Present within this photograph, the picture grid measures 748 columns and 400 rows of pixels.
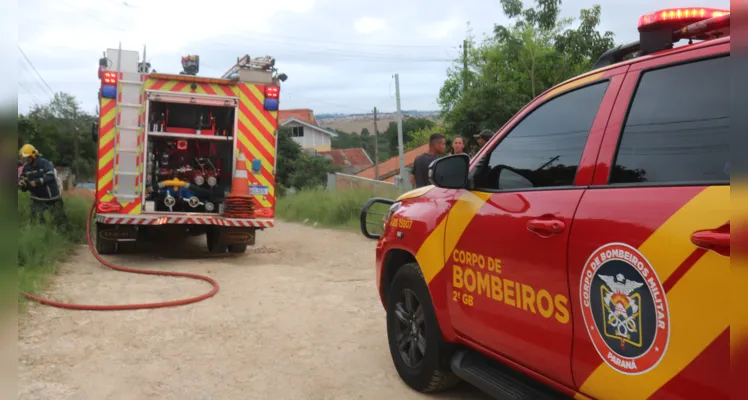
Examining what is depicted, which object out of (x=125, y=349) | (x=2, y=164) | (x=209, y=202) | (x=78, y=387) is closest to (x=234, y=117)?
(x=209, y=202)

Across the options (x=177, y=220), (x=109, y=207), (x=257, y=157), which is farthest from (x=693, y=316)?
(x=109, y=207)

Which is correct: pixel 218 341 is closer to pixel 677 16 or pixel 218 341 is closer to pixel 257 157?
pixel 677 16

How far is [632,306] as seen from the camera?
2166mm

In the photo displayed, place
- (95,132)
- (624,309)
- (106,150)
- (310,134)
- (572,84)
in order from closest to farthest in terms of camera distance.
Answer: (624,309)
(572,84)
(106,150)
(95,132)
(310,134)

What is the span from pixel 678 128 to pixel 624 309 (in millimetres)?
702

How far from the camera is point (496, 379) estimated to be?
10.1 feet

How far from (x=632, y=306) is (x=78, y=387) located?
137 inches

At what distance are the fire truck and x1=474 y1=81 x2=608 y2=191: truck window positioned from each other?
6.36m

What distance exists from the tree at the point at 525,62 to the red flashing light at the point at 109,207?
10.8 meters

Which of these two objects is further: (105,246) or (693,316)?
(105,246)

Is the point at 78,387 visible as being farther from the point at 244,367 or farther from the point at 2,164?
the point at 2,164

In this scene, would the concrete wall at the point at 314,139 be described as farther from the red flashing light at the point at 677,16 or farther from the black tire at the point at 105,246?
the red flashing light at the point at 677,16

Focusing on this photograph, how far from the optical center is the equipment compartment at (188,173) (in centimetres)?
934

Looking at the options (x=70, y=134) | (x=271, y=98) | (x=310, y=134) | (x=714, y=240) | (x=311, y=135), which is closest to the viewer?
(x=714, y=240)
